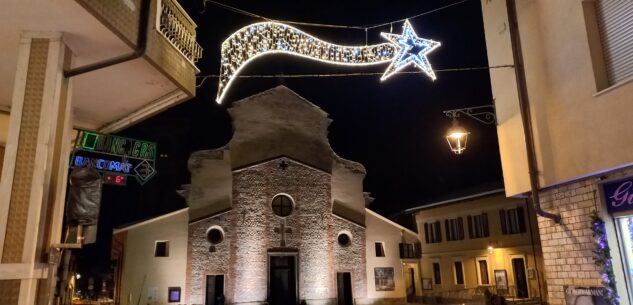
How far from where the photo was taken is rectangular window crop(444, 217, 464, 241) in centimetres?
2961

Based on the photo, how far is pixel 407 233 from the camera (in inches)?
1123

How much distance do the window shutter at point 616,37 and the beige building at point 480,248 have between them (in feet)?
62.3

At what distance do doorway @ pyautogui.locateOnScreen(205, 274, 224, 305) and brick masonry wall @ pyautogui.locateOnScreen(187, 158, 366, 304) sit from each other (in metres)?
0.35

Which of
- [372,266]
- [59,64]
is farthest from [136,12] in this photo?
[372,266]

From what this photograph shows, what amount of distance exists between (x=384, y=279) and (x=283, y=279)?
592 cm

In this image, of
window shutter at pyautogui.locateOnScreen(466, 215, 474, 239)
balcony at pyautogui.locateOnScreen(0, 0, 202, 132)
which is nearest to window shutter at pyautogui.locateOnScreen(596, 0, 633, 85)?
balcony at pyautogui.locateOnScreen(0, 0, 202, 132)

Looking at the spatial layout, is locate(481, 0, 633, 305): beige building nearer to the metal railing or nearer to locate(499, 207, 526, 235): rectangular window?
the metal railing

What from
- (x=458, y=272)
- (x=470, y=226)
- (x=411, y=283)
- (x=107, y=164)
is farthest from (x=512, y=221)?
(x=107, y=164)

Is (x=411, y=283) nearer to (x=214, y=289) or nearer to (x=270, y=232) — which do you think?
(x=270, y=232)

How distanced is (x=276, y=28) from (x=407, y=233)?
20899mm

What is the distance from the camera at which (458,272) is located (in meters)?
29.5

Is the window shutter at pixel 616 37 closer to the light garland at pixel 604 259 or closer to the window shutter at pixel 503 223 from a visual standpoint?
the light garland at pixel 604 259

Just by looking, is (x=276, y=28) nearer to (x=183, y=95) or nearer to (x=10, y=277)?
(x=183, y=95)

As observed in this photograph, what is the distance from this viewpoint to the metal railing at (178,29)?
26.7ft
